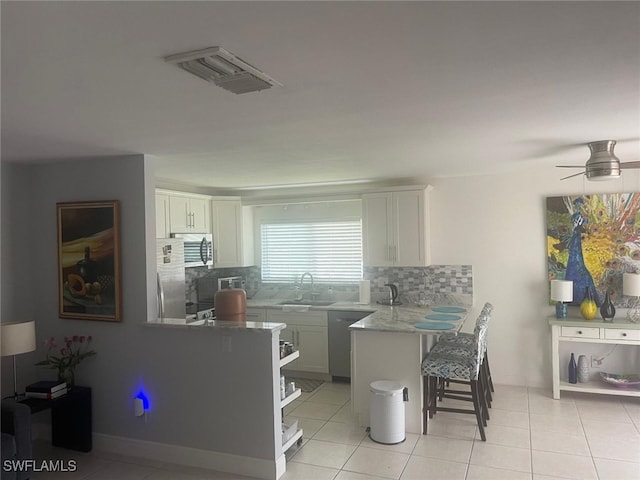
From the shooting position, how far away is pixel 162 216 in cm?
484

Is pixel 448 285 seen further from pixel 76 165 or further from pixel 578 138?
pixel 76 165

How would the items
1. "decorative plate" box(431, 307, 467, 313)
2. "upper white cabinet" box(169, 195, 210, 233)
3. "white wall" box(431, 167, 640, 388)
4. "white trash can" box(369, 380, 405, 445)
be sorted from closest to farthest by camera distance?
"white trash can" box(369, 380, 405, 445) → "decorative plate" box(431, 307, 467, 313) → "white wall" box(431, 167, 640, 388) → "upper white cabinet" box(169, 195, 210, 233)

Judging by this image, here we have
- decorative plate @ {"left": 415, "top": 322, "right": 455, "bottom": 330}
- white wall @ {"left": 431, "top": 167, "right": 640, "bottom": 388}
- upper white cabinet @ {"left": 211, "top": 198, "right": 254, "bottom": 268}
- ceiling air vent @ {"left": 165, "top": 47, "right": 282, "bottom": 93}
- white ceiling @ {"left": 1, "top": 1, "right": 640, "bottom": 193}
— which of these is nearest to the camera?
white ceiling @ {"left": 1, "top": 1, "right": 640, "bottom": 193}

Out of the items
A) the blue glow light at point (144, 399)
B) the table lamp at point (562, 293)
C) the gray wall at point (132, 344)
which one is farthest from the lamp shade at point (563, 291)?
the blue glow light at point (144, 399)

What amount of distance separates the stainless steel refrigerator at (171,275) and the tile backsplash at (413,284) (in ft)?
3.02

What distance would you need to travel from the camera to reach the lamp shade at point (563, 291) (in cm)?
461

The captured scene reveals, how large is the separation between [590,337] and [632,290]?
603 mm

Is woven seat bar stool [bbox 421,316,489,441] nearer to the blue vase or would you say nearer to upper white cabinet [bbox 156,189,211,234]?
the blue vase

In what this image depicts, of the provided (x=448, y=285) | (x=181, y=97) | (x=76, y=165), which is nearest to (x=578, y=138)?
(x=448, y=285)

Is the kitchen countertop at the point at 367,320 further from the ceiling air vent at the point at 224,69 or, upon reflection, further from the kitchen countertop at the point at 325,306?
the ceiling air vent at the point at 224,69

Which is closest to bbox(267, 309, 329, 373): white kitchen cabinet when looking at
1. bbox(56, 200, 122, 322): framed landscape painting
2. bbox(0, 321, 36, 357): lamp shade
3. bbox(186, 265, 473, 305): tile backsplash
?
bbox(186, 265, 473, 305): tile backsplash

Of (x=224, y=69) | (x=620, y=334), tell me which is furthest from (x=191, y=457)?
(x=620, y=334)

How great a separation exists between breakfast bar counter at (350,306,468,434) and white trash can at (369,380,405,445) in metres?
0.21

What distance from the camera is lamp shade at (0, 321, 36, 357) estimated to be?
3.29 m
